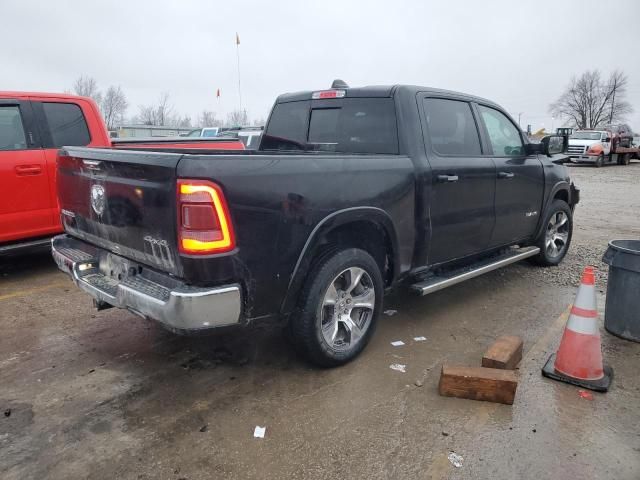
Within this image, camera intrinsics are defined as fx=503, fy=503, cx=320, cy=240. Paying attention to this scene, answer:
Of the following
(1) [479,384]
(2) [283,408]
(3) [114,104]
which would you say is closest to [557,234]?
(1) [479,384]

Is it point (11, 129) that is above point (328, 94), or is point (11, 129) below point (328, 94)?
below

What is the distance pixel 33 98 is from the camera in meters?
5.49

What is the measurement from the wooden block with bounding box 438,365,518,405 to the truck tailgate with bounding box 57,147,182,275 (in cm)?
180

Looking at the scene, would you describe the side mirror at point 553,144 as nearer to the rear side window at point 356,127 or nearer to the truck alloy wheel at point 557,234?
the truck alloy wheel at point 557,234

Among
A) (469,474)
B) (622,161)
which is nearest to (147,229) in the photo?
(469,474)

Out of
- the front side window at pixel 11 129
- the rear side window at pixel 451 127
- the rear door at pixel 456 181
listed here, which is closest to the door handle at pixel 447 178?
the rear door at pixel 456 181

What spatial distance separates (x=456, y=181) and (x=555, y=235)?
2814mm

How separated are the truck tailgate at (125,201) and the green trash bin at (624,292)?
340 centimetres

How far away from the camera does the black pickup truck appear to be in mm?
2686

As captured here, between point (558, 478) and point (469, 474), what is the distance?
426mm

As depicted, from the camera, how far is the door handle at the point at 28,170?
5242mm

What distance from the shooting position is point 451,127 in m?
4.36

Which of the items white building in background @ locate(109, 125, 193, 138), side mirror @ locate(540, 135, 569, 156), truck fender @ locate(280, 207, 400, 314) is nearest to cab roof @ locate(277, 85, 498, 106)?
truck fender @ locate(280, 207, 400, 314)

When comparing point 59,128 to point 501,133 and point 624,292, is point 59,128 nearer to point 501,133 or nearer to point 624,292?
point 501,133
